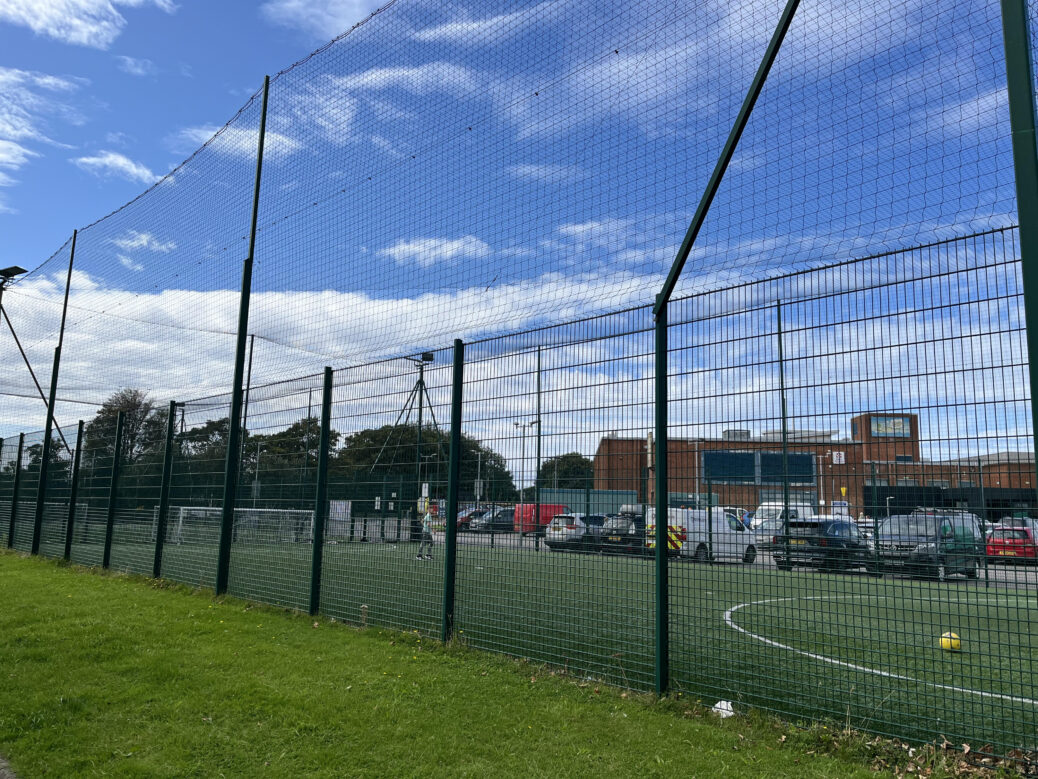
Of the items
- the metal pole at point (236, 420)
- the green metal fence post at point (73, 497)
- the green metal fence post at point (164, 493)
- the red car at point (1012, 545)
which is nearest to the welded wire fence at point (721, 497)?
the red car at point (1012, 545)

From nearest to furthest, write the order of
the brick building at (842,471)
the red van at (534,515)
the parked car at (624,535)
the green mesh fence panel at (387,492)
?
1. the brick building at (842,471)
2. the parked car at (624,535)
3. the red van at (534,515)
4. the green mesh fence panel at (387,492)

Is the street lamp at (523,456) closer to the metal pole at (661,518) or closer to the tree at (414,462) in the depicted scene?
the tree at (414,462)

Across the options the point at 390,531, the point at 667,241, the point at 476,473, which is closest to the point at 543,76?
the point at 667,241

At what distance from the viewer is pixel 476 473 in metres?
6.49

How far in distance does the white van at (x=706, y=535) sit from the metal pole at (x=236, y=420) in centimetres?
595

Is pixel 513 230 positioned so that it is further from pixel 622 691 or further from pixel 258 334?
pixel 258 334

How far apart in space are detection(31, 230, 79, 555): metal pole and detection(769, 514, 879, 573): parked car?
49.6 feet

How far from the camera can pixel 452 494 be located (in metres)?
6.54

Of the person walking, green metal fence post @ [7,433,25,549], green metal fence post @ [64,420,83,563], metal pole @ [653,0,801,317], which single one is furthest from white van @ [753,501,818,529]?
green metal fence post @ [7,433,25,549]

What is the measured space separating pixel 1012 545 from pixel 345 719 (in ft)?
12.1

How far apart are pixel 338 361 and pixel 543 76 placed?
377 cm

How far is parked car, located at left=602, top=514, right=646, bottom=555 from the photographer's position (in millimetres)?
5340

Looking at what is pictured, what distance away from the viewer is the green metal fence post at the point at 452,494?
6.38 meters

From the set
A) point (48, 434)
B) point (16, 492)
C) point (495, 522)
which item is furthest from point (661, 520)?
point (16, 492)
